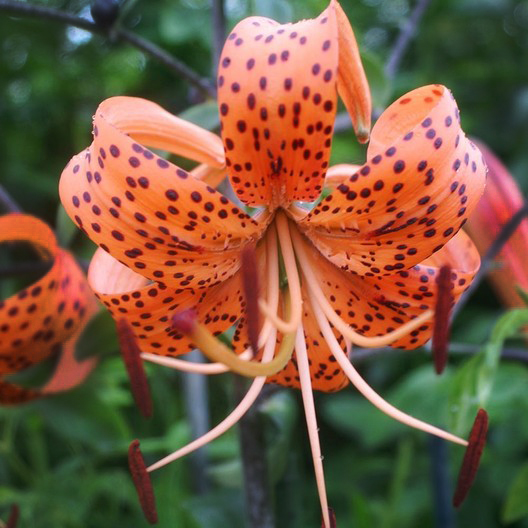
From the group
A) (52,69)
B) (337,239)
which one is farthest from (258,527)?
(52,69)

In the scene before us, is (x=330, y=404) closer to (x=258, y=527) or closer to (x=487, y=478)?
(x=487, y=478)

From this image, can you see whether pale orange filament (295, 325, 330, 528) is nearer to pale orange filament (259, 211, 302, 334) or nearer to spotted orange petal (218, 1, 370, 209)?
pale orange filament (259, 211, 302, 334)

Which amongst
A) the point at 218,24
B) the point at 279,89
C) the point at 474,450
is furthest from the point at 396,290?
the point at 218,24

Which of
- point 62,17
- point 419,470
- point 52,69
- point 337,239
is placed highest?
point 62,17

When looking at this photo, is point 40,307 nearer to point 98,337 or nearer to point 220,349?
point 98,337

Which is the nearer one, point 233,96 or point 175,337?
point 233,96

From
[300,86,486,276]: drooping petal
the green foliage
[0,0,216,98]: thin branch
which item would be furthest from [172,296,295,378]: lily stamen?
[0,0,216,98]: thin branch

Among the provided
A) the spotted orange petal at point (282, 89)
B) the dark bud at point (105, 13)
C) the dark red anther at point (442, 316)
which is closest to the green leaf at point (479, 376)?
the dark red anther at point (442, 316)
